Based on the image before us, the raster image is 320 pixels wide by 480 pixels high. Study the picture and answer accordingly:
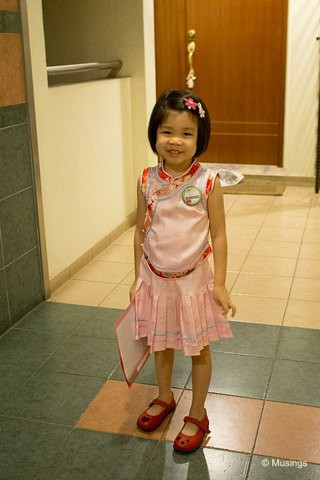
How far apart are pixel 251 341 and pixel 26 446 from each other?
1054 mm

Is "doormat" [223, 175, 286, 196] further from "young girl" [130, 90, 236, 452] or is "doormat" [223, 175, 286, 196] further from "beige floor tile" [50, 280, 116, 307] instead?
"young girl" [130, 90, 236, 452]

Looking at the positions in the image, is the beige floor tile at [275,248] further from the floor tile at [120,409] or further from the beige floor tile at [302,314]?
the floor tile at [120,409]

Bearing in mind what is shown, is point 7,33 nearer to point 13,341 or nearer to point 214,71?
point 13,341

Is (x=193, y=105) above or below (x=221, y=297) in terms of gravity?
above

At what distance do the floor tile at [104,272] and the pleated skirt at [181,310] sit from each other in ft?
4.72

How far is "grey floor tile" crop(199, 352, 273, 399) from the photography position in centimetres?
215

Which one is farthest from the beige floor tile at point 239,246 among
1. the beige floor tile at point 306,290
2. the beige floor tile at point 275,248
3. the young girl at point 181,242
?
the young girl at point 181,242

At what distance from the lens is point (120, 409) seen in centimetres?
206

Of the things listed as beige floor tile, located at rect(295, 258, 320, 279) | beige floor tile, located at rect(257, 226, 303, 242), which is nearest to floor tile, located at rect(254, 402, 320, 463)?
beige floor tile, located at rect(295, 258, 320, 279)

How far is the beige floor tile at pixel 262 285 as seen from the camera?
3.04m

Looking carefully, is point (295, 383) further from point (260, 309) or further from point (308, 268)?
point (308, 268)

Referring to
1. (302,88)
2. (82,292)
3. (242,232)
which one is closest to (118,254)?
(82,292)

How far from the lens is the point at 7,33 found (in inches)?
98.9

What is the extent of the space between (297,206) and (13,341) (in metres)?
2.75
